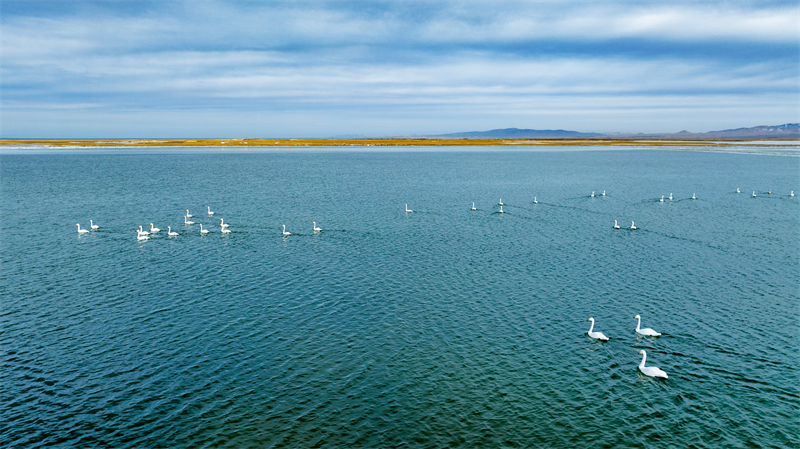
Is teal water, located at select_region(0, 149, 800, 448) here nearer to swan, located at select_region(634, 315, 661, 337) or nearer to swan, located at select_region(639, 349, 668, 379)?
swan, located at select_region(639, 349, 668, 379)

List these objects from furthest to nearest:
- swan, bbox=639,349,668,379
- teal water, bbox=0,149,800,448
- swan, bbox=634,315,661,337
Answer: swan, bbox=634,315,661,337 < swan, bbox=639,349,668,379 < teal water, bbox=0,149,800,448

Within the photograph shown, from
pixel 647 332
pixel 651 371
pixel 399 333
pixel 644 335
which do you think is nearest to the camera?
pixel 651 371

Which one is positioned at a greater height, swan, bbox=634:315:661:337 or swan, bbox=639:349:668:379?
swan, bbox=634:315:661:337

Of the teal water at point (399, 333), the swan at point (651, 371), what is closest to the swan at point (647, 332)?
the teal water at point (399, 333)

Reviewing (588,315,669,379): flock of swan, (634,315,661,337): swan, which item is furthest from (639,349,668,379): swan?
(634,315,661,337): swan

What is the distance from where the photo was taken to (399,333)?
3130 centimetres

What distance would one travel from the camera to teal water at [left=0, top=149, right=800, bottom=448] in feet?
73.2

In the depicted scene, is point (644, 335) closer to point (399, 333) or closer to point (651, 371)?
point (651, 371)

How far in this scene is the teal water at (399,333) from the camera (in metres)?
22.3

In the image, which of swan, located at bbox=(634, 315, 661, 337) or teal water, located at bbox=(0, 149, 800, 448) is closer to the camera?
teal water, located at bbox=(0, 149, 800, 448)

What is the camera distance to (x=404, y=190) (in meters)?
99.4

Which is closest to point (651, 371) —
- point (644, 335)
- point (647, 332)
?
point (647, 332)

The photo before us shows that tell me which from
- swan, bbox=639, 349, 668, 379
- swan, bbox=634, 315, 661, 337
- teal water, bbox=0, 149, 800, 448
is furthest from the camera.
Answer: swan, bbox=634, 315, 661, 337

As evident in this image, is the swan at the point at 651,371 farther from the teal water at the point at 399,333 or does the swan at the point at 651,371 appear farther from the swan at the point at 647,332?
the swan at the point at 647,332
